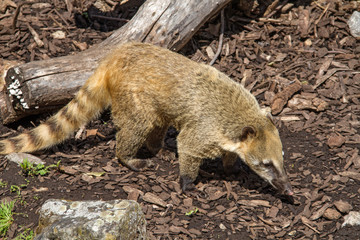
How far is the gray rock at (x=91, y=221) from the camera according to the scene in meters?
4.36

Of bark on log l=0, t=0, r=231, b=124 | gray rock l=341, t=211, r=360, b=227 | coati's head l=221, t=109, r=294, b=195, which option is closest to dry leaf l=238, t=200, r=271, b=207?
coati's head l=221, t=109, r=294, b=195

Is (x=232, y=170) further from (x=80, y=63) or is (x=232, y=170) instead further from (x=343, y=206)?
(x=80, y=63)

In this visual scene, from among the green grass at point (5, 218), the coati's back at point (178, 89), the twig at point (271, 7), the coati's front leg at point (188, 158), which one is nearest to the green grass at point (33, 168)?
the green grass at point (5, 218)

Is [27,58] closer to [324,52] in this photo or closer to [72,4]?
[72,4]

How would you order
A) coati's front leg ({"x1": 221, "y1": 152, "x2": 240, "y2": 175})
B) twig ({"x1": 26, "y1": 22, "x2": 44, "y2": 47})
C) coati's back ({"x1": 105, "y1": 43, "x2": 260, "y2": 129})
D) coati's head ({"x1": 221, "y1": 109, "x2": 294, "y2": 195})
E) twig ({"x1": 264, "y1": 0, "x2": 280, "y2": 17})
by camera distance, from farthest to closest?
twig ({"x1": 264, "y1": 0, "x2": 280, "y2": 17}) < twig ({"x1": 26, "y1": 22, "x2": 44, "y2": 47}) < coati's front leg ({"x1": 221, "y1": 152, "x2": 240, "y2": 175}) < coati's back ({"x1": 105, "y1": 43, "x2": 260, "y2": 129}) < coati's head ({"x1": 221, "y1": 109, "x2": 294, "y2": 195})

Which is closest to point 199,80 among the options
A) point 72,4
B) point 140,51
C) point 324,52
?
point 140,51

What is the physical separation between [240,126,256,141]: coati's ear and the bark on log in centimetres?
240

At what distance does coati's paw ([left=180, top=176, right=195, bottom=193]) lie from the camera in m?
6.32

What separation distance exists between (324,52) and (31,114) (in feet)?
17.9

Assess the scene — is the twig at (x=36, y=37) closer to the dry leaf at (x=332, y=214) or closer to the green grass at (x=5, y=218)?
the green grass at (x=5, y=218)

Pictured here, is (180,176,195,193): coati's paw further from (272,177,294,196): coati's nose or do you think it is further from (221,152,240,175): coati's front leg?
(272,177,294,196): coati's nose

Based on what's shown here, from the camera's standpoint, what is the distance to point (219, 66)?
8.24 m

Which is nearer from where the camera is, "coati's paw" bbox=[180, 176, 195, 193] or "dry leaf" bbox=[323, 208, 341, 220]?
"dry leaf" bbox=[323, 208, 341, 220]

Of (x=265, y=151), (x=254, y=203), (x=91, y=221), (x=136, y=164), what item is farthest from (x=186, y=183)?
(x=91, y=221)
